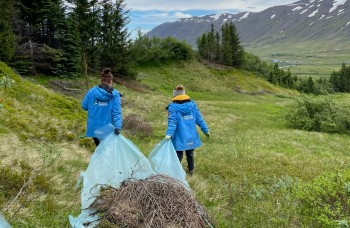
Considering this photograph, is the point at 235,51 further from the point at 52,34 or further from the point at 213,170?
the point at 213,170

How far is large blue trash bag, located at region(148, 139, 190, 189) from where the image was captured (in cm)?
602

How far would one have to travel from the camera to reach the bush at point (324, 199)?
4.88 m

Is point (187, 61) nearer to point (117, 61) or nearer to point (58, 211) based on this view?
point (117, 61)

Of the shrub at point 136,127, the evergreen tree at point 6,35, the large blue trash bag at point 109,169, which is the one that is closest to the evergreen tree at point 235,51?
the evergreen tree at point 6,35

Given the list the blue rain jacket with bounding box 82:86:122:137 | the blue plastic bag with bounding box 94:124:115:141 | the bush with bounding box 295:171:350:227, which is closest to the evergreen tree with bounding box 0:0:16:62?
the blue rain jacket with bounding box 82:86:122:137

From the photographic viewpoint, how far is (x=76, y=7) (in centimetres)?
3525

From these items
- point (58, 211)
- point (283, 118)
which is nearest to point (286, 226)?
point (58, 211)

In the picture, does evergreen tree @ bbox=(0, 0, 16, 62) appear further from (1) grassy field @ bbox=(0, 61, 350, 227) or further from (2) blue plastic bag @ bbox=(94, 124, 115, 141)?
(2) blue plastic bag @ bbox=(94, 124, 115, 141)

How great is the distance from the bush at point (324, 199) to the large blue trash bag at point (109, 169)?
2.59 meters

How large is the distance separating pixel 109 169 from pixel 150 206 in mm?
1242

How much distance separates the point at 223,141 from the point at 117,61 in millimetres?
29470

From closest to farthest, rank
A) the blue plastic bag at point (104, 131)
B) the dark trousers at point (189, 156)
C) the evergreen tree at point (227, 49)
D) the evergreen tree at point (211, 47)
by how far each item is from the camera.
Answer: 1. the blue plastic bag at point (104, 131)
2. the dark trousers at point (189, 156)
3. the evergreen tree at point (227, 49)
4. the evergreen tree at point (211, 47)

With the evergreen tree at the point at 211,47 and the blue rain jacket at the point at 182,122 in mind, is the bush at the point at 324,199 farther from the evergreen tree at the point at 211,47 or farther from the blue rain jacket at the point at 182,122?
the evergreen tree at the point at 211,47

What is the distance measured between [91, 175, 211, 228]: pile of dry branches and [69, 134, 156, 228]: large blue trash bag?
0.18 meters
